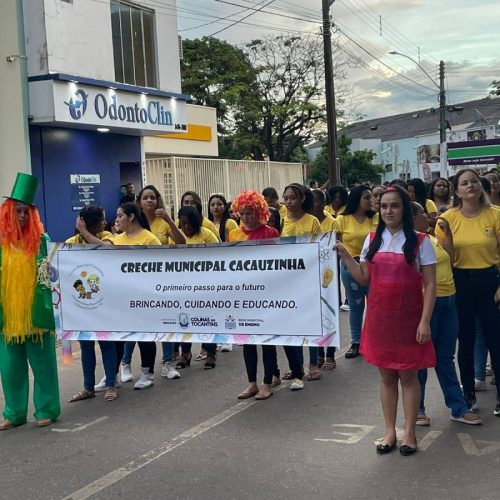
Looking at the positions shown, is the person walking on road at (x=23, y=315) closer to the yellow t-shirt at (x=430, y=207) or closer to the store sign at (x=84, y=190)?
the yellow t-shirt at (x=430, y=207)

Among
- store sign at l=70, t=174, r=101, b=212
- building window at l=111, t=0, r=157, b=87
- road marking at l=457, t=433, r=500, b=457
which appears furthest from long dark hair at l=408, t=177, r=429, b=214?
building window at l=111, t=0, r=157, b=87

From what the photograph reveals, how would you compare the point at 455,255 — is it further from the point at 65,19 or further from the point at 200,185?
the point at 200,185

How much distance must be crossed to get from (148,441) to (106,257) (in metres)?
1.74

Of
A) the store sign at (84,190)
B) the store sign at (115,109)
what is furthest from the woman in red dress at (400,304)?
the store sign at (84,190)

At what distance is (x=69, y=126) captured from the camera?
16.0 meters

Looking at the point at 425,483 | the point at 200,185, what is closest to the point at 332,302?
the point at 425,483

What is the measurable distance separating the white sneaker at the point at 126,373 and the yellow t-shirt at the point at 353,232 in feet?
8.72

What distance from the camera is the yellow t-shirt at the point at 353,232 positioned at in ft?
26.3

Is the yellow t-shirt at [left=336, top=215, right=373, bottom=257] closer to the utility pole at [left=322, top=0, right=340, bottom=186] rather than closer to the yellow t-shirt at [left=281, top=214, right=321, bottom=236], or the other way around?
the yellow t-shirt at [left=281, top=214, right=321, bottom=236]

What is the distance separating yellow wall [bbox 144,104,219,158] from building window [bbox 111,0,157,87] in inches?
210

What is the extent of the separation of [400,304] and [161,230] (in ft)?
12.2

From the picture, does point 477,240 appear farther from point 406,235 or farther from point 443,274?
point 406,235

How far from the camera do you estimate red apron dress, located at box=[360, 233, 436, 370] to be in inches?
189

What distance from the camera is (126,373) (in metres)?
7.54
